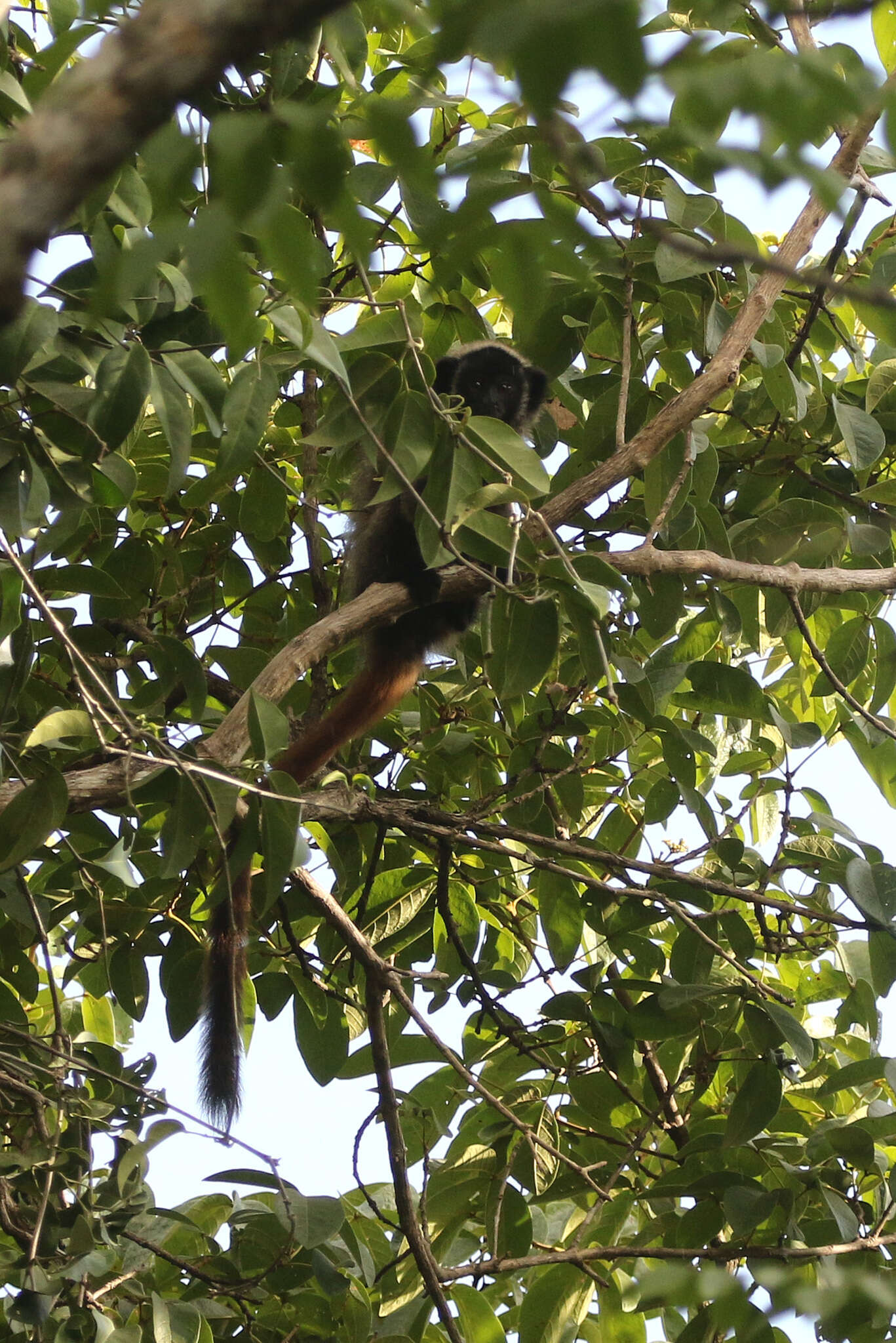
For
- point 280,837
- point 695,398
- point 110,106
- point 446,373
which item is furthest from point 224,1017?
point 446,373

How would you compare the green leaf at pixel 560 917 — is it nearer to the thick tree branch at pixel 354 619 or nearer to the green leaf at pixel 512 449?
the thick tree branch at pixel 354 619

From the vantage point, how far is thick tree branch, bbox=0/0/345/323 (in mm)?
661

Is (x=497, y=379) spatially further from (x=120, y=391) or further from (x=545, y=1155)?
(x=545, y=1155)

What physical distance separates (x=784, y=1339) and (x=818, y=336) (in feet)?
7.46

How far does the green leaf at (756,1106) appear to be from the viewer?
7.68 ft

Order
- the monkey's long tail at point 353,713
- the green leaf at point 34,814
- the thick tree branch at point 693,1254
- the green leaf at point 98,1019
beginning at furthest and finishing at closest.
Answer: the green leaf at point 98,1019, the monkey's long tail at point 353,713, the thick tree branch at point 693,1254, the green leaf at point 34,814

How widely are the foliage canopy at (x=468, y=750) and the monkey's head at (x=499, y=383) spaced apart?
31.8 inches

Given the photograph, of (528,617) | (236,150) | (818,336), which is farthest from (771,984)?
(236,150)

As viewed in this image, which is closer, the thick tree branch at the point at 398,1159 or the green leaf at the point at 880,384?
the thick tree branch at the point at 398,1159

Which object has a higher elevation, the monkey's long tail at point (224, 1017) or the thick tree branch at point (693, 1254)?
the monkey's long tail at point (224, 1017)

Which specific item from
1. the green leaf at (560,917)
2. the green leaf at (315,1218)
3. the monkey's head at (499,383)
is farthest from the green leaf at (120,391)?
the monkey's head at (499,383)

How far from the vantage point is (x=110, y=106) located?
666 mm

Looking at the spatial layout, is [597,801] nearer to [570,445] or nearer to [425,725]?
[425,725]

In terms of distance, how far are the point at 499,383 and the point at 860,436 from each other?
1.98 metres
